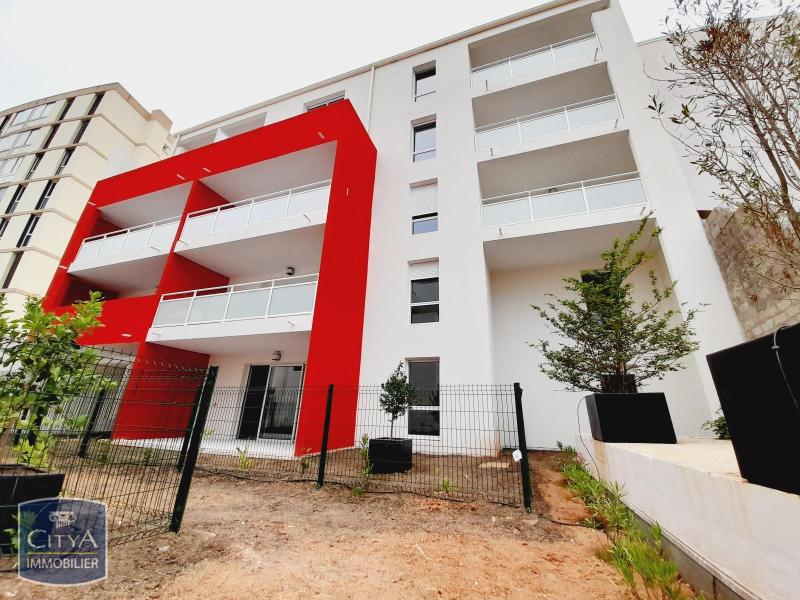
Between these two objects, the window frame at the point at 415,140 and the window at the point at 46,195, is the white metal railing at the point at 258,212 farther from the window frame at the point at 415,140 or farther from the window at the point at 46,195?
the window at the point at 46,195

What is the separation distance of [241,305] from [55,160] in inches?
877

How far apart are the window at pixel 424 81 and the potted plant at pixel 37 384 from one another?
46.1 feet

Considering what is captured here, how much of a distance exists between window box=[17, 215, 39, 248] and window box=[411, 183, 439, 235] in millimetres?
22259

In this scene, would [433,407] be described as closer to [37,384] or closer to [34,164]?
[37,384]

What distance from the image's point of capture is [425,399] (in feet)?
29.8

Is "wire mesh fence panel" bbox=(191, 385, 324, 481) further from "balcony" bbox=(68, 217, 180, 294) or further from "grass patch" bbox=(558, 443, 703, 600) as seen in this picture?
"balcony" bbox=(68, 217, 180, 294)

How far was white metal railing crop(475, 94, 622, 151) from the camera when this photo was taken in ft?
34.0

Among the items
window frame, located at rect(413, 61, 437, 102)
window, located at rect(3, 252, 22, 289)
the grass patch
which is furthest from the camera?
window, located at rect(3, 252, 22, 289)

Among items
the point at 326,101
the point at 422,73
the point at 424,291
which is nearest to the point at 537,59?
the point at 422,73

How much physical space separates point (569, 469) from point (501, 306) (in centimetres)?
556

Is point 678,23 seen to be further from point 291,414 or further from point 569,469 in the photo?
point 291,414

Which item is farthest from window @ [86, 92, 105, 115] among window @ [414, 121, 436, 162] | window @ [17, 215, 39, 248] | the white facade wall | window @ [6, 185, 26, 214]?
window @ [414, 121, 436, 162]

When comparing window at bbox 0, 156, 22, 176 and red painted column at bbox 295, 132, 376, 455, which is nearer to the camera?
red painted column at bbox 295, 132, 376, 455

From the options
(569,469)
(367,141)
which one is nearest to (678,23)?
(569,469)
